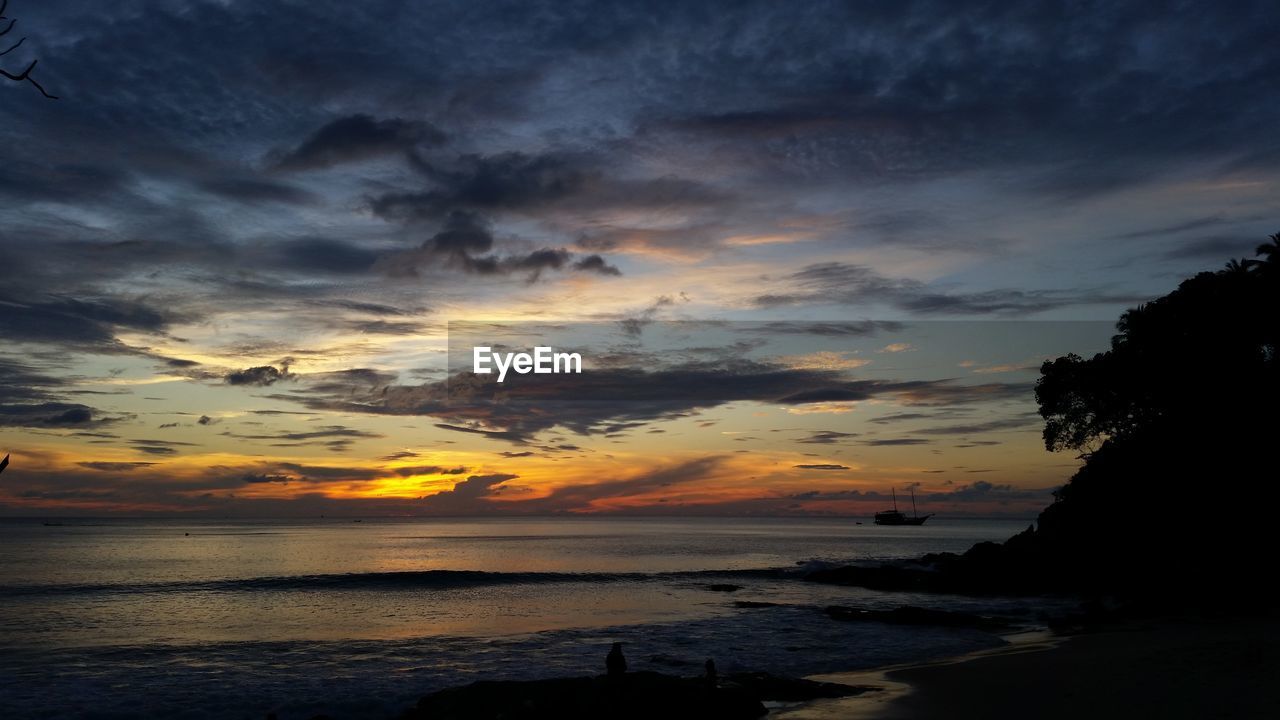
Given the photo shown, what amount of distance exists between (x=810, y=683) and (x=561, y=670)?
9743 millimetres

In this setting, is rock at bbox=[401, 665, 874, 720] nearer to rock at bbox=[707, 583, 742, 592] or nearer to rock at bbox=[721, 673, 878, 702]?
rock at bbox=[721, 673, 878, 702]

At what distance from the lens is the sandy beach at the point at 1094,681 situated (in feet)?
63.5

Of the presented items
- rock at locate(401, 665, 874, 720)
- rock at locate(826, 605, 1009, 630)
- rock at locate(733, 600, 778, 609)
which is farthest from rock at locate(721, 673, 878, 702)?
rock at locate(733, 600, 778, 609)

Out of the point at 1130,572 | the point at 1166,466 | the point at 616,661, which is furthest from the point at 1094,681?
the point at 1166,466

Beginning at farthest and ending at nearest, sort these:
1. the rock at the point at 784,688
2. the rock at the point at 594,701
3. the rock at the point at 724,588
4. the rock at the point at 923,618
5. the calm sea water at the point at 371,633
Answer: the rock at the point at 724,588 < the rock at the point at 923,618 < the calm sea water at the point at 371,633 < the rock at the point at 784,688 < the rock at the point at 594,701

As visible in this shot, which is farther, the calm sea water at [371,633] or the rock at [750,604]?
the rock at [750,604]

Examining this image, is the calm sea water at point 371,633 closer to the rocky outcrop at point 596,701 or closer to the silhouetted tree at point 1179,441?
the rocky outcrop at point 596,701

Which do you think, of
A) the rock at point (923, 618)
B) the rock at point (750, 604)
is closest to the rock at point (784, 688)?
the rock at point (923, 618)

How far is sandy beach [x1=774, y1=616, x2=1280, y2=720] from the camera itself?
1936cm

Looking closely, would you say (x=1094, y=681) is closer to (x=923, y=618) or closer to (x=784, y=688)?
(x=784, y=688)

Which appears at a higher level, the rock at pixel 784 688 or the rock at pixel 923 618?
the rock at pixel 784 688

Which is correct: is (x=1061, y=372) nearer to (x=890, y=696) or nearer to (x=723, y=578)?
(x=723, y=578)

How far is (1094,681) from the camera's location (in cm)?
2236

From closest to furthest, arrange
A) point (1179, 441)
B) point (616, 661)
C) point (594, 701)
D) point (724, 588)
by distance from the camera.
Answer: point (594, 701), point (616, 661), point (1179, 441), point (724, 588)
